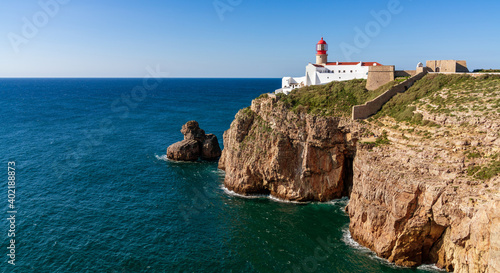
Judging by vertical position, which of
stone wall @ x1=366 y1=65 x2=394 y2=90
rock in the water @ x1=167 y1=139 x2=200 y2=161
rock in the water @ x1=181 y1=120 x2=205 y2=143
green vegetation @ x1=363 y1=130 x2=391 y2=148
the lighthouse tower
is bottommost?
rock in the water @ x1=167 y1=139 x2=200 y2=161

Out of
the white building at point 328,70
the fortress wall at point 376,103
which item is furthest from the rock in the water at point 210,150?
the fortress wall at point 376,103

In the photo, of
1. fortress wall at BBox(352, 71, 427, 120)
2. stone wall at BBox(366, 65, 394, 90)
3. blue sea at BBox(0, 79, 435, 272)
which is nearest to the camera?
blue sea at BBox(0, 79, 435, 272)

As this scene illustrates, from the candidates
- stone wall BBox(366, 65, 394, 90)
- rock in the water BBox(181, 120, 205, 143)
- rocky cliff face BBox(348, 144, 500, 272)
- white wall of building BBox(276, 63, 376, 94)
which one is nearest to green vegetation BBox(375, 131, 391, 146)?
rocky cliff face BBox(348, 144, 500, 272)

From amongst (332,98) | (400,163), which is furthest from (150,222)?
(332,98)

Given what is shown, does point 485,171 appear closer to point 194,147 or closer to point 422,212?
point 422,212

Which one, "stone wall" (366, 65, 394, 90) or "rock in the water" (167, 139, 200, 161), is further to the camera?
"rock in the water" (167, 139, 200, 161)

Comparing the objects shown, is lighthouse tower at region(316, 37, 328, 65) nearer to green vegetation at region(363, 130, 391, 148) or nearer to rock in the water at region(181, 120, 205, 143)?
rock in the water at region(181, 120, 205, 143)

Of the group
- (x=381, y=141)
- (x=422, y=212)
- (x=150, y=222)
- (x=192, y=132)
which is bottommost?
(x=150, y=222)

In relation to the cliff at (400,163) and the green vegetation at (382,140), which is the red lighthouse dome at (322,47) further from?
the green vegetation at (382,140)
